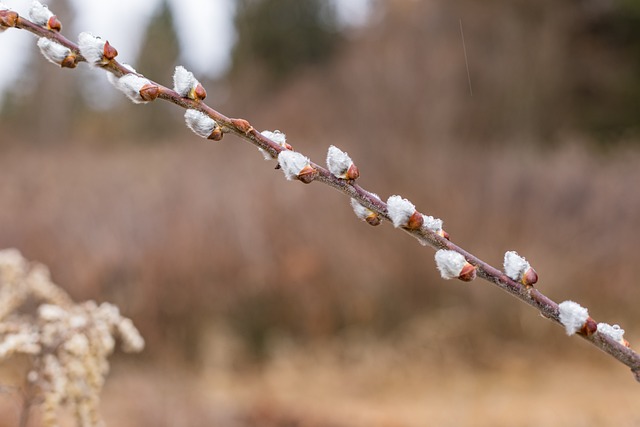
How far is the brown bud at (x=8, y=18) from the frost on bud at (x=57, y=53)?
0.10 ft

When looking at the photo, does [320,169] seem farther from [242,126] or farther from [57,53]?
[57,53]

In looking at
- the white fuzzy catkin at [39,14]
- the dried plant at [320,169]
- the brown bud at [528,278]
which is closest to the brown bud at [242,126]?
the dried plant at [320,169]

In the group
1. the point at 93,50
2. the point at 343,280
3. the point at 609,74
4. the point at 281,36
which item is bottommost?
the point at 93,50

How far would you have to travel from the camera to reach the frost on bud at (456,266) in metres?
0.68

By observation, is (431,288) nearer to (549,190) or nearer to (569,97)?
(549,190)

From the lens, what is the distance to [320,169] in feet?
2.28

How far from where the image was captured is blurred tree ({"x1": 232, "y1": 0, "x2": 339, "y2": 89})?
628 inches

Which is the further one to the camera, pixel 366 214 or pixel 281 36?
pixel 281 36

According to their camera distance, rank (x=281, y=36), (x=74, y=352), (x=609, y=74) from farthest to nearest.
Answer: (x=281, y=36), (x=609, y=74), (x=74, y=352)

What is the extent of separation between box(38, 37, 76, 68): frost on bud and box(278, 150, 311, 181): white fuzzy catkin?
24 cm

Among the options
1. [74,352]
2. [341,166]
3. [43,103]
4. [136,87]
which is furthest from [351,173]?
[43,103]

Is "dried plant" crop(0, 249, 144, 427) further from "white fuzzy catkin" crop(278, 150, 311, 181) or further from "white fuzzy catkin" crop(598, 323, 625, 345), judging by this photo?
"white fuzzy catkin" crop(598, 323, 625, 345)

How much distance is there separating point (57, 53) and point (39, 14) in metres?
0.05

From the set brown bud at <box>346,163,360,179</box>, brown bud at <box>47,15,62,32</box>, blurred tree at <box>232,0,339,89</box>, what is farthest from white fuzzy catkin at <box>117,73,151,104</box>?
blurred tree at <box>232,0,339,89</box>
